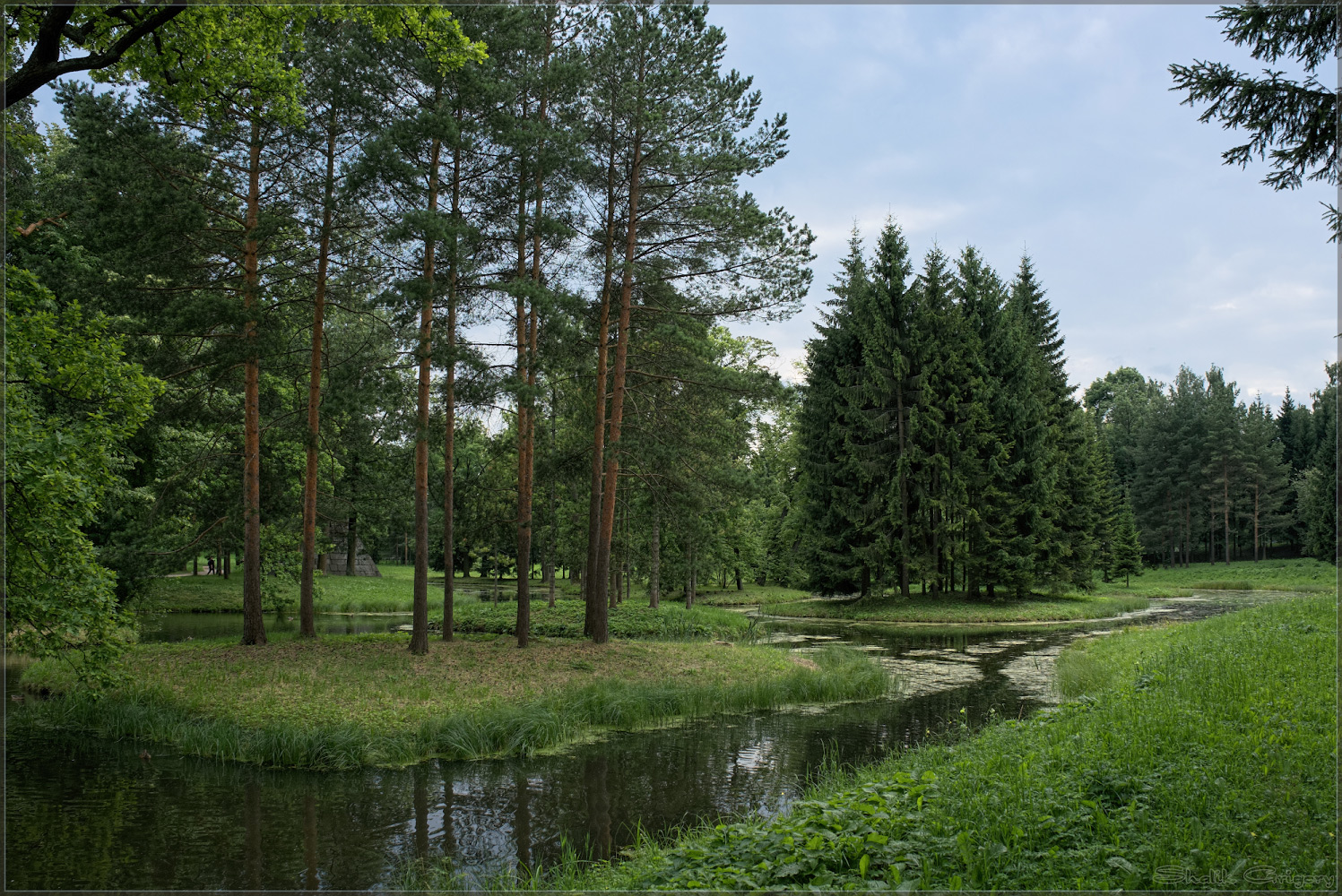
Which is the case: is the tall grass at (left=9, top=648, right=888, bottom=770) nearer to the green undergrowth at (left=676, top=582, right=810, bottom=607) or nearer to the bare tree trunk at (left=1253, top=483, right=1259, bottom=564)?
the green undergrowth at (left=676, top=582, right=810, bottom=607)

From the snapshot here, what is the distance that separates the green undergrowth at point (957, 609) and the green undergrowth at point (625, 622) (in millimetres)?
7129

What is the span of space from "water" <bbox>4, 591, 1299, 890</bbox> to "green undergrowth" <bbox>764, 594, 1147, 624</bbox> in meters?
18.7

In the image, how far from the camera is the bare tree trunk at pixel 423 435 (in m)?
14.7

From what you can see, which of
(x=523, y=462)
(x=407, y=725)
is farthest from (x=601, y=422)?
(x=407, y=725)

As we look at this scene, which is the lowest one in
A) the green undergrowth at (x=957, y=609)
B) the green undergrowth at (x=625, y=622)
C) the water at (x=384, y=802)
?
the green undergrowth at (x=957, y=609)

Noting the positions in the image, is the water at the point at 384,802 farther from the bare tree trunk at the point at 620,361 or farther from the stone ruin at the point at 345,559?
the stone ruin at the point at 345,559

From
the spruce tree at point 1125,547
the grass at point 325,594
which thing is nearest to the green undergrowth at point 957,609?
the grass at point 325,594

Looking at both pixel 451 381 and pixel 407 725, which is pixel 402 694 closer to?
pixel 407 725

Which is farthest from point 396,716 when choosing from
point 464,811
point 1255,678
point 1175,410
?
point 1175,410

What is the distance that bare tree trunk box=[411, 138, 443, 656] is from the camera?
578 inches

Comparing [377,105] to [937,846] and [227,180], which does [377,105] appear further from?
[937,846]

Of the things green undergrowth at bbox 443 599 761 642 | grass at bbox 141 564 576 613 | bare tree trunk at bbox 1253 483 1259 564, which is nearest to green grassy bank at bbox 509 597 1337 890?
green undergrowth at bbox 443 599 761 642

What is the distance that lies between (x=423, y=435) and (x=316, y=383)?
4096 mm

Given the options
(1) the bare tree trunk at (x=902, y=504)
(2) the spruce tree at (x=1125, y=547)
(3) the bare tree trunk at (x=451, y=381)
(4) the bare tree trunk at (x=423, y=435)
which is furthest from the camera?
(2) the spruce tree at (x=1125, y=547)
